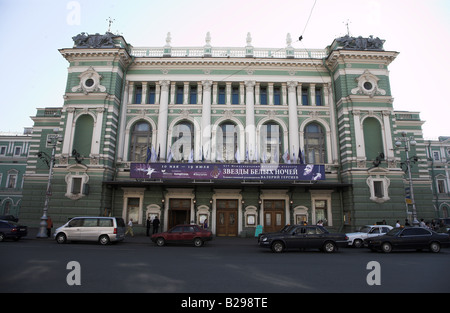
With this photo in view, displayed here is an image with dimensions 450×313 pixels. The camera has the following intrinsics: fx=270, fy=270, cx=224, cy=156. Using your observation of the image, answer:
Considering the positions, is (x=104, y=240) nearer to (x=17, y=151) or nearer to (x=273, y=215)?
(x=273, y=215)

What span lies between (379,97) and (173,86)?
2037cm

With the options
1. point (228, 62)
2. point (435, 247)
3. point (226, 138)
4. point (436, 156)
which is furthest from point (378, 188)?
point (436, 156)

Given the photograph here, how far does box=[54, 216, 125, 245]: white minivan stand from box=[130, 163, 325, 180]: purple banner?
5729mm

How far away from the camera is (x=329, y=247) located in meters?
15.7

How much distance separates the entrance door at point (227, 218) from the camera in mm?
25000

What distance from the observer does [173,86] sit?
92.0 ft

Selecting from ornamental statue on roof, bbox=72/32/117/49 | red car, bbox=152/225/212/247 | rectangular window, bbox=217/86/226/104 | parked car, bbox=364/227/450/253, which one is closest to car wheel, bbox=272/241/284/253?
red car, bbox=152/225/212/247

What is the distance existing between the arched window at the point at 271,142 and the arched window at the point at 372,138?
314 inches

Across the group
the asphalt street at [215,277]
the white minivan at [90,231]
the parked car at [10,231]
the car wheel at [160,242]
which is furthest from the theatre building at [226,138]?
Answer: the asphalt street at [215,277]

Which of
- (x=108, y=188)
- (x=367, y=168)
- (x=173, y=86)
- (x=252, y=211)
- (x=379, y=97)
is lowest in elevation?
(x=252, y=211)

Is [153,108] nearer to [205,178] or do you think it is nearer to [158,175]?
[158,175]
